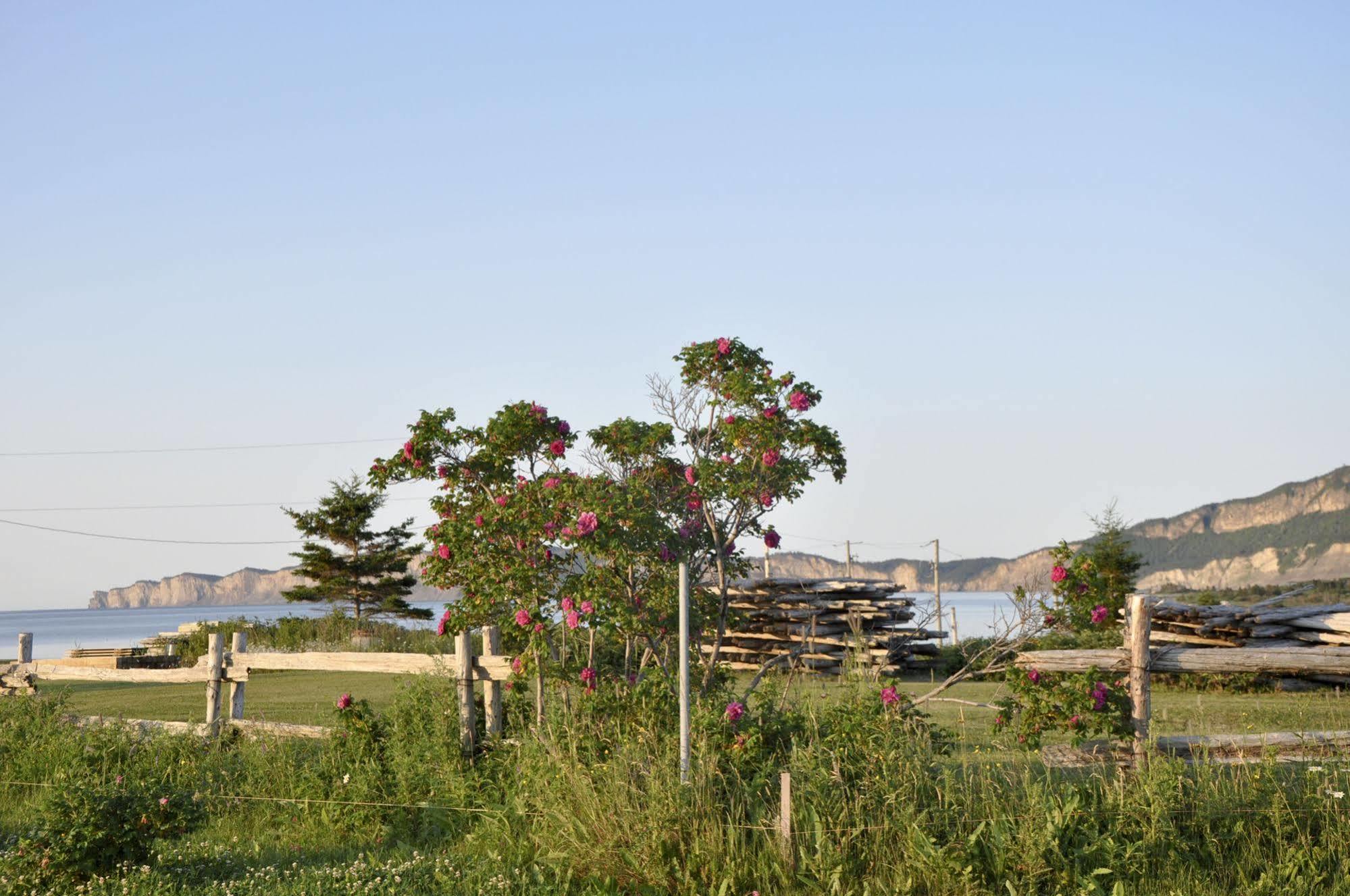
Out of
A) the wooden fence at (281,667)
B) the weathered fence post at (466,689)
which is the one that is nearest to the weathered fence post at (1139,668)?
the wooden fence at (281,667)

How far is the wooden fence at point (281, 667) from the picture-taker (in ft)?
29.9

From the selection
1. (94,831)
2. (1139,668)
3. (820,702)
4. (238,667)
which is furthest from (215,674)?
(1139,668)

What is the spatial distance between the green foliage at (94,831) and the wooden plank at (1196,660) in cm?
568

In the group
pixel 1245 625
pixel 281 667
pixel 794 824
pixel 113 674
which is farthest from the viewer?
pixel 1245 625

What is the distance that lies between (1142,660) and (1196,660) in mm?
541

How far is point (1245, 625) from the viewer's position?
18.6 meters

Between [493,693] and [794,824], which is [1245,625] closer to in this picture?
[493,693]

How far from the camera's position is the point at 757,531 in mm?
9453

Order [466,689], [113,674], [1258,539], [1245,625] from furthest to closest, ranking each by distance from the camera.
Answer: [1258,539] → [1245,625] → [113,674] → [466,689]

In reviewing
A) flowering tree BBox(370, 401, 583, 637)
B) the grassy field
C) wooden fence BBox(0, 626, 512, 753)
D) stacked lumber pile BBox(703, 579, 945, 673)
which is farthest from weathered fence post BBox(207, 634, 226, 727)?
stacked lumber pile BBox(703, 579, 945, 673)

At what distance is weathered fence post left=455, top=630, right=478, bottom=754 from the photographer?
8.97 metres

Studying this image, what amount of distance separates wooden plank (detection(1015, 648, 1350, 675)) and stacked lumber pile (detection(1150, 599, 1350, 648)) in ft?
32.5

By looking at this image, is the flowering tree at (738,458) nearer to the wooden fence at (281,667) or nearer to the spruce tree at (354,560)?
the wooden fence at (281,667)

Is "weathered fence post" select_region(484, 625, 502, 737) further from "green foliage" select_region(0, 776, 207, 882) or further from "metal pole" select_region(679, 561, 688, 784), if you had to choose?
"metal pole" select_region(679, 561, 688, 784)
